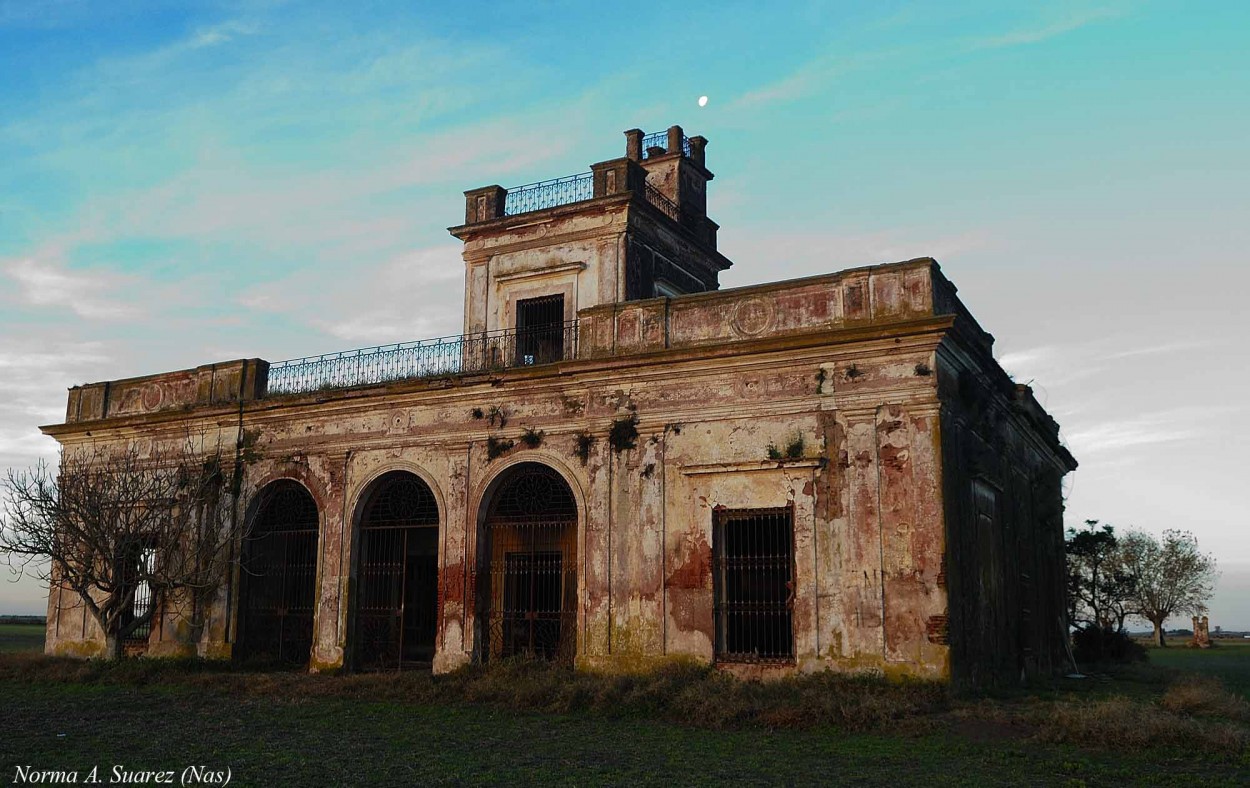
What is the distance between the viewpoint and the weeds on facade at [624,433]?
1461 centimetres

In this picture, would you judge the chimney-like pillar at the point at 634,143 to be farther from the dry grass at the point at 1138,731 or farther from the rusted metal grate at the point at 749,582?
the dry grass at the point at 1138,731

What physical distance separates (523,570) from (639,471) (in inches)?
144

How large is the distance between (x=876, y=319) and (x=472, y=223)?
9.29m

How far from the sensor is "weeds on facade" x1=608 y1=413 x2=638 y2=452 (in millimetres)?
14609

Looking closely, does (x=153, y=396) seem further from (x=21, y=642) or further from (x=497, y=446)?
(x=21, y=642)

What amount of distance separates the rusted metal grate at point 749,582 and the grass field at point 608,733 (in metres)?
0.92

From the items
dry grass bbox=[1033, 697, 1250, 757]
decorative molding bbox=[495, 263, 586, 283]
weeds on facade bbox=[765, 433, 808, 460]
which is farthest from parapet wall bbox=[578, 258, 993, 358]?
dry grass bbox=[1033, 697, 1250, 757]

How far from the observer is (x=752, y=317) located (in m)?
14.3

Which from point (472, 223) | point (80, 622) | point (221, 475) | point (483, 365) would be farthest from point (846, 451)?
point (80, 622)

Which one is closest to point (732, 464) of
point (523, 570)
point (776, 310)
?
point (776, 310)

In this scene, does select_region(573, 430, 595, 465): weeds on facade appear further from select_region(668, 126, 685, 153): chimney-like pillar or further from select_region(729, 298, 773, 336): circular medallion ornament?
select_region(668, 126, 685, 153): chimney-like pillar

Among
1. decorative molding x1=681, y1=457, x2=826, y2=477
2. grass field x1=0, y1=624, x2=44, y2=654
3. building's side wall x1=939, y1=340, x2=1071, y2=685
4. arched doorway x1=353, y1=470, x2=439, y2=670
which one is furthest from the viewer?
grass field x1=0, y1=624, x2=44, y2=654

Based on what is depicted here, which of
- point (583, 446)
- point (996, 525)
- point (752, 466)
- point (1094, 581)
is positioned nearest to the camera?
point (752, 466)

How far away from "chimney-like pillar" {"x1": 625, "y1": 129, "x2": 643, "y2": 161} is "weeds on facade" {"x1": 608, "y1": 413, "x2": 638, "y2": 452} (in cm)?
863
